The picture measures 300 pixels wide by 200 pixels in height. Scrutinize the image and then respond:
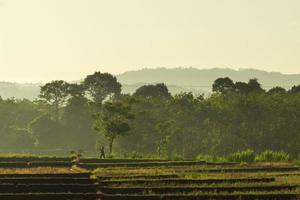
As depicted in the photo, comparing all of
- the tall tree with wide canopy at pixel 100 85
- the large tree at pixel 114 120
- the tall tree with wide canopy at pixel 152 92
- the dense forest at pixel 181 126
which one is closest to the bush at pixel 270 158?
the large tree at pixel 114 120

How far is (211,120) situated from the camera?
109750 millimetres

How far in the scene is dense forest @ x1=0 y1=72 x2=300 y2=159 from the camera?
102812mm

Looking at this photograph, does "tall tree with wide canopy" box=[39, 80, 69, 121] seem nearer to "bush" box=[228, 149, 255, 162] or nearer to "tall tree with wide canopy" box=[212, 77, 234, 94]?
"tall tree with wide canopy" box=[212, 77, 234, 94]

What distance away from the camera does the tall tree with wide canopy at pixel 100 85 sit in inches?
5300

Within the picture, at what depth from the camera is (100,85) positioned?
135m

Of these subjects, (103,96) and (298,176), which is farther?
(103,96)

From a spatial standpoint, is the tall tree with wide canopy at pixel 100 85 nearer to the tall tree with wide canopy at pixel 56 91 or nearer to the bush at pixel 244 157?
the tall tree with wide canopy at pixel 56 91

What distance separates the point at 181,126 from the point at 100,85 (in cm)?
3138

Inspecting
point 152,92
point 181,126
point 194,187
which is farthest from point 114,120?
point 152,92

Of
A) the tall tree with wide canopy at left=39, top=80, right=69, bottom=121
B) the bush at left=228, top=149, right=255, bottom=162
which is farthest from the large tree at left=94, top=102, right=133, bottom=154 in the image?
the tall tree with wide canopy at left=39, top=80, right=69, bottom=121

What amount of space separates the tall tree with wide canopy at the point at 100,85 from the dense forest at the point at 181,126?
16.5 feet

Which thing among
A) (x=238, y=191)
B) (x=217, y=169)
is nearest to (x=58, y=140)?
(x=217, y=169)

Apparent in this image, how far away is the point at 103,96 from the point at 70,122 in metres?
13.3

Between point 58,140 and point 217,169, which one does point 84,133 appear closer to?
point 58,140
